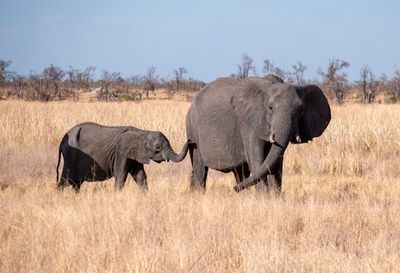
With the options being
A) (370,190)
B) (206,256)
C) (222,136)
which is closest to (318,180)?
(370,190)

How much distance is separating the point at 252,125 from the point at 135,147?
7.73 feet

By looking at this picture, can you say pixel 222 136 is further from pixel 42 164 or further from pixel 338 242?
pixel 42 164

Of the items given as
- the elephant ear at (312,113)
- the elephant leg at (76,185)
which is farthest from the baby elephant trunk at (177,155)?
the elephant ear at (312,113)

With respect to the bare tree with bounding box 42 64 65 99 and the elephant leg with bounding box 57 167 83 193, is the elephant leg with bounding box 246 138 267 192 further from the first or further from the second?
the bare tree with bounding box 42 64 65 99

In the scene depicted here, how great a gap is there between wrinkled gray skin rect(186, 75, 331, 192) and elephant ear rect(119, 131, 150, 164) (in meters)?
0.68

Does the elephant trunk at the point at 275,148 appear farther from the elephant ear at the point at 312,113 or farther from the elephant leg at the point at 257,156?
the elephant ear at the point at 312,113

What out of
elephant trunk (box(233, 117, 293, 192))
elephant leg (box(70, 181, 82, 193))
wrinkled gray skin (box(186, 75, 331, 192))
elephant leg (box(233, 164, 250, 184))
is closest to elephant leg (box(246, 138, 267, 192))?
wrinkled gray skin (box(186, 75, 331, 192))

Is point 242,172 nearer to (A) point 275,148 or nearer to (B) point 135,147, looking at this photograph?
(A) point 275,148

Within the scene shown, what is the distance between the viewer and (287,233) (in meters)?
5.90

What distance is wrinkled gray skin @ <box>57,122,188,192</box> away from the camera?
31.0ft

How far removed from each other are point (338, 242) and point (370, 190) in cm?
419

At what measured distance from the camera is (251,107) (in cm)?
789

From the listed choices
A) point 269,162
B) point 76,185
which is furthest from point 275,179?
point 76,185

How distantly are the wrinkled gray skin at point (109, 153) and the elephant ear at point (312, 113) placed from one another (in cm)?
231
